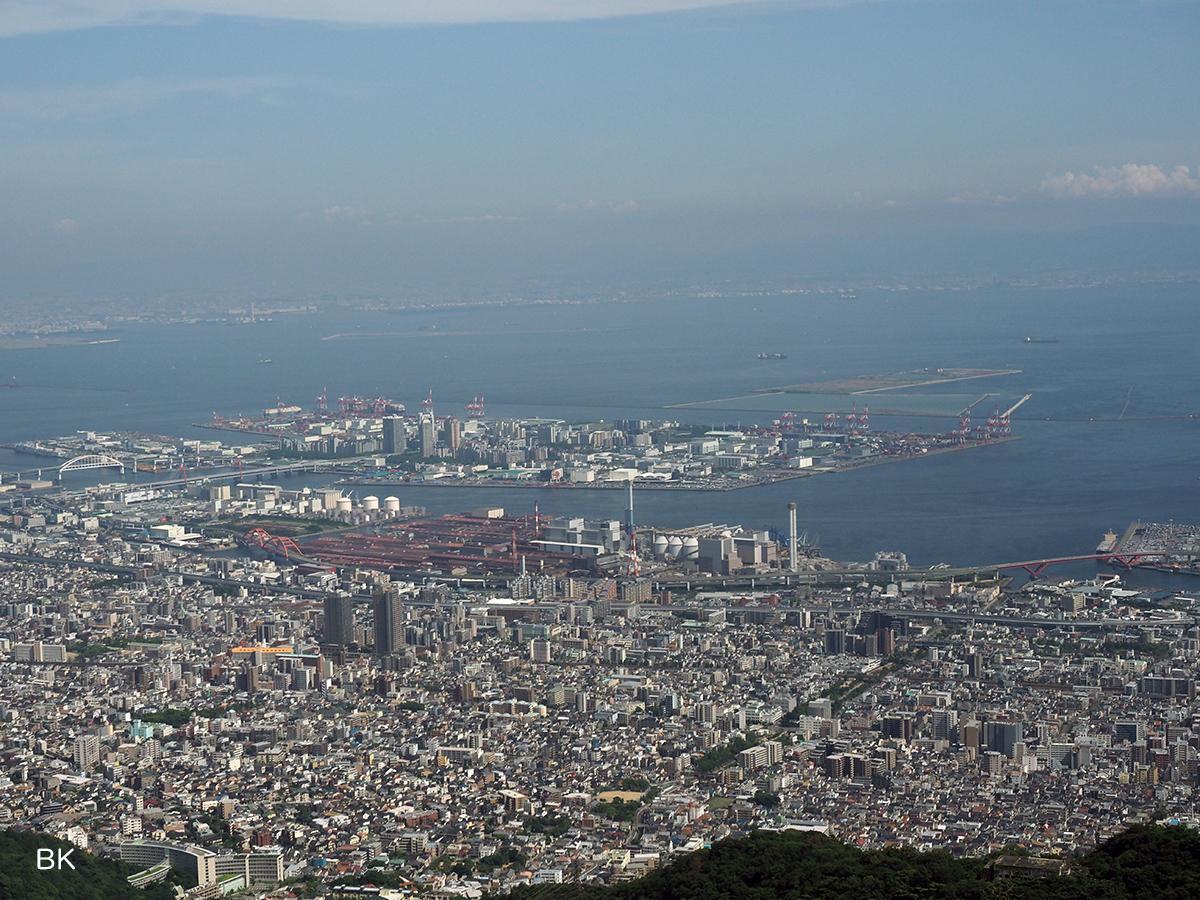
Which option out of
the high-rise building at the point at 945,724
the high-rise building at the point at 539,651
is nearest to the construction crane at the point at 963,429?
the high-rise building at the point at 539,651

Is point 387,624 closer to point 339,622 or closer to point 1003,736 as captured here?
point 339,622

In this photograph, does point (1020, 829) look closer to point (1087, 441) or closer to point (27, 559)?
point (27, 559)

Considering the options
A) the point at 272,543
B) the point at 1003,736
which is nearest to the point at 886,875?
the point at 1003,736

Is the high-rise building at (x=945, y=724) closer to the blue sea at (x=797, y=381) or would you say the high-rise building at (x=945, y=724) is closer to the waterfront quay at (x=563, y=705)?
the waterfront quay at (x=563, y=705)

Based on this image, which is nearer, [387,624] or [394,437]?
[387,624]

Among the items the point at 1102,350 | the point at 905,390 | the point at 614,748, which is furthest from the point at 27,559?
the point at 1102,350

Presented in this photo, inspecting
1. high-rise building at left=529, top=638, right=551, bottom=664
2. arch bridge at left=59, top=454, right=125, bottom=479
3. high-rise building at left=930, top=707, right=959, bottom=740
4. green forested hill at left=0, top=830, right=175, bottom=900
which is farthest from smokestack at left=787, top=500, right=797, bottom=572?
arch bridge at left=59, top=454, right=125, bottom=479

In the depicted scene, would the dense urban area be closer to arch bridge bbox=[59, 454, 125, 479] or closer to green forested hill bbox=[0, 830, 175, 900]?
green forested hill bbox=[0, 830, 175, 900]

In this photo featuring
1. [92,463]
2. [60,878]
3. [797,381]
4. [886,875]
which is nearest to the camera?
[886,875]
